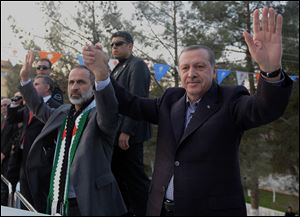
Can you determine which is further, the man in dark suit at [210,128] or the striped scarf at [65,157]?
the striped scarf at [65,157]

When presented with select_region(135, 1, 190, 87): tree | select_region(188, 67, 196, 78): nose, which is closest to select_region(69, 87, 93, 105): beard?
select_region(188, 67, 196, 78): nose

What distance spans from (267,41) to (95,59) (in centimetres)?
78

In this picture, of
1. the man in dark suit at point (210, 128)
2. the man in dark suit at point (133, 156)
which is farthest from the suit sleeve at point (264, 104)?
the man in dark suit at point (133, 156)

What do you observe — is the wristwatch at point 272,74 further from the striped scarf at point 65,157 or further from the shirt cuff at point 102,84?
the striped scarf at point 65,157

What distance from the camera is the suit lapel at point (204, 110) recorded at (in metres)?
1.93

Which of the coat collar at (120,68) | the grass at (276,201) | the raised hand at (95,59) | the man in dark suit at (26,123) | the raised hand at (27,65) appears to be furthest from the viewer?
the grass at (276,201)

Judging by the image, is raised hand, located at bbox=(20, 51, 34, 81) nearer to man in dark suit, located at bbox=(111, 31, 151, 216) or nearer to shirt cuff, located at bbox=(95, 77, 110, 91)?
man in dark suit, located at bbox=(111, 31, 151, 216)

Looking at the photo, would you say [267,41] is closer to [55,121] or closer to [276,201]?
[55,121]

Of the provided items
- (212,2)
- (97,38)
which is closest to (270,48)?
(97,38)

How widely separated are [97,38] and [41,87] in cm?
1018

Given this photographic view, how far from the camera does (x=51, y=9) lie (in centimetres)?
1413

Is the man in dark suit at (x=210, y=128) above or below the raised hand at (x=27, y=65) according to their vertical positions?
below

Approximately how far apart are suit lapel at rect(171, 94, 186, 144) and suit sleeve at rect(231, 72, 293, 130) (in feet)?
0.94

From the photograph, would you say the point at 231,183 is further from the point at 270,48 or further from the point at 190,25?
the point at 190,25
